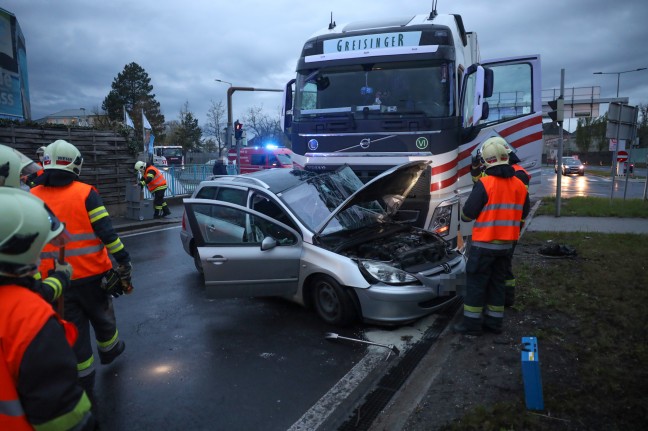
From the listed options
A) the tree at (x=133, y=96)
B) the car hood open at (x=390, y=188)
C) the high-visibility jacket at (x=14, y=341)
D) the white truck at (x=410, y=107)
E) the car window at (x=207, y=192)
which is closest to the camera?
the high-visibility jacket at (x=14, y=341)

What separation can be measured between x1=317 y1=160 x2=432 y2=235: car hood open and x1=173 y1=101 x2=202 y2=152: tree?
5603 centimetres

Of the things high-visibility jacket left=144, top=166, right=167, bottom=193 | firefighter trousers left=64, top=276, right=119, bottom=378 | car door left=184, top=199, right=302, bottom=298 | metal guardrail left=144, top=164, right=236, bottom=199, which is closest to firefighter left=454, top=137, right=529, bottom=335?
car door left=184, top=199, right=302, bottom=298

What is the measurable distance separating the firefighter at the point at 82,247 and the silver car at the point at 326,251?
1.57 metres

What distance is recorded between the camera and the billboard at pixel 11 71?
12562 millimetres

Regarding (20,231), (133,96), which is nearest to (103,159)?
(20,231)

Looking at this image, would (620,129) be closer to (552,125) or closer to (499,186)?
→ (552,125)

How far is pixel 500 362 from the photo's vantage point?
3799mm

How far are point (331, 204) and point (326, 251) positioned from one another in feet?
2.70

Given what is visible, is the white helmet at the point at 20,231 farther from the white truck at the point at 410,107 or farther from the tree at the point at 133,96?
the tree at the point at 133,96

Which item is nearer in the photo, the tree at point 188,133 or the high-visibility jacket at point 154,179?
the high-visibility jacket at point 154,179

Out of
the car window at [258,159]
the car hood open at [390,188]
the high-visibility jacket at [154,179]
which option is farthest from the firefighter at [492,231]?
the car window at [258,159]

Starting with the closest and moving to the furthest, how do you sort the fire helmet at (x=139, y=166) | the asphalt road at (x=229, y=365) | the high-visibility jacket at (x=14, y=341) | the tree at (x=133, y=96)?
the high-visibility jacket at (x=14, y=341)
the asphalt road at (x=229, y=365)
the fire helmet at (x=139, y=166)
the tree at (x=133, y=96)

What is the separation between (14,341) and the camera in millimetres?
1451

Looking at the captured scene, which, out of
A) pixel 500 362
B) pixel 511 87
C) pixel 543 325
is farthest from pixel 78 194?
pixel 511 87
